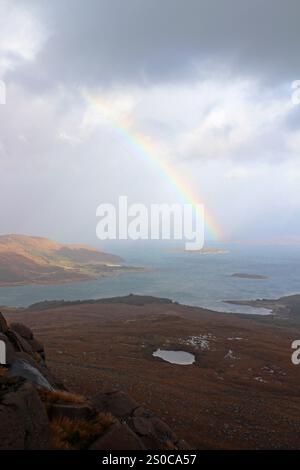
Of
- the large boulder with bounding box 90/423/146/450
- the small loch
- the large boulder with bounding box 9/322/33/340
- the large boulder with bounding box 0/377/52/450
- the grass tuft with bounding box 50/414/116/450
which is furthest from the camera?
the small loch

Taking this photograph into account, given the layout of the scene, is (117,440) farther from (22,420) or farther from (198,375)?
(198,375)

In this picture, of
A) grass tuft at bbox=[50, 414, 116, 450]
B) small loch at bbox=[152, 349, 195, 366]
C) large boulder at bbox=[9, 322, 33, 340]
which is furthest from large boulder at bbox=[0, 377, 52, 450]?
small loch at bbox=[152, 349, 195, 366]

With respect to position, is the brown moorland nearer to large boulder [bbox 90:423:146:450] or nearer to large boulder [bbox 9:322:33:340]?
large boulder [bbox 9:322:33:340]

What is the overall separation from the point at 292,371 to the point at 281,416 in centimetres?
1328

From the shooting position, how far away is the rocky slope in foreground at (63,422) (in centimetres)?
766

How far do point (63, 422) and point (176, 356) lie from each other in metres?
27.9

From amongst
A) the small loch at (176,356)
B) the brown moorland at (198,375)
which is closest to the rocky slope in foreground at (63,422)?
the brown moorland at (198,375)

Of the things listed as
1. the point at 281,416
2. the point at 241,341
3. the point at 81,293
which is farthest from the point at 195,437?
the point at 81,293

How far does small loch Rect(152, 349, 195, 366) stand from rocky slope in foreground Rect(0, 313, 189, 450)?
2166cm

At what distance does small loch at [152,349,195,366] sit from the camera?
33500mm
